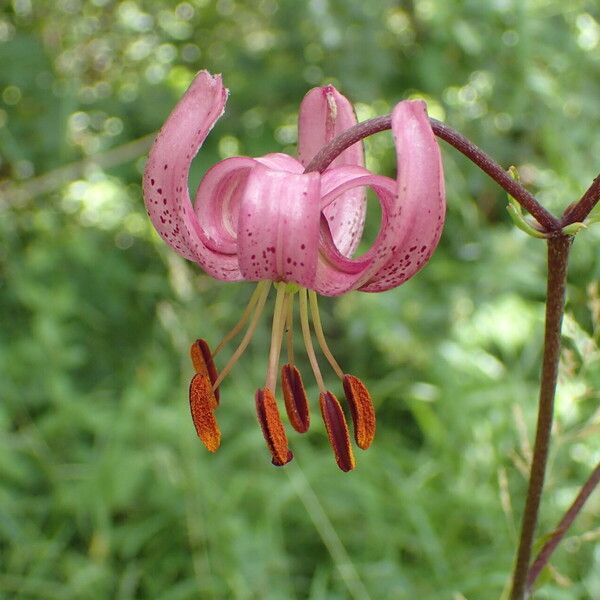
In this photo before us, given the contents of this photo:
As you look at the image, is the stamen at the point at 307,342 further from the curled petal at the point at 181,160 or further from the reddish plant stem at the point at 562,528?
the reddish plant stem at the point at 562,528

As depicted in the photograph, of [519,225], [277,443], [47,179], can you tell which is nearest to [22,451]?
[47,179]

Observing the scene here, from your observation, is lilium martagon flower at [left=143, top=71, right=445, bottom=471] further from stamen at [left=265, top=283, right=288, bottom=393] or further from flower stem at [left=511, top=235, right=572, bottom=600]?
flower stem at [left=511, top=235, right=572, bottom=600]

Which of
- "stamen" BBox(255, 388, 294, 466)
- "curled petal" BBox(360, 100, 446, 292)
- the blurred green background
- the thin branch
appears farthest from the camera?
the thin branch

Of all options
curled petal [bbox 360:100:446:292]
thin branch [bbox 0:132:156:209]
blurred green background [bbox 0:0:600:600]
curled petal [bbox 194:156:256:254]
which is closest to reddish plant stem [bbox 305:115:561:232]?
curled petal [bbox 360:100:446:292]

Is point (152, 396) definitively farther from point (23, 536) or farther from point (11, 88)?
point (11, 88)

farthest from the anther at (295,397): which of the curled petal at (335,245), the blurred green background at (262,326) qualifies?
the blurred green background at (262,326)

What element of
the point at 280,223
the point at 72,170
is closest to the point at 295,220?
the point at 280,223

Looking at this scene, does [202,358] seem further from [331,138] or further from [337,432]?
[331,138]

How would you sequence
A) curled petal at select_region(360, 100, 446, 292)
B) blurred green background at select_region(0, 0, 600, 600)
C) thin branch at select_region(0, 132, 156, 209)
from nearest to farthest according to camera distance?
curled petal at select_region(360, 100, 446, 292) → blurred green background at select_region(0, 0, 600, 600) → thin branch at select_region(0, 132, 156, 209)
